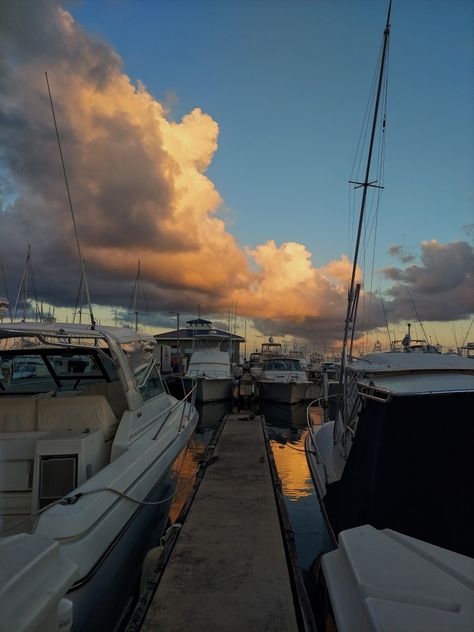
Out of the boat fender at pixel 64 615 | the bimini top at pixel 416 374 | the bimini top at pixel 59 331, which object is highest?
the bimini top at pixel 59 331

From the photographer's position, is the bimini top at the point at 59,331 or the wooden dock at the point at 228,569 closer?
the wooden dock at the point at 228,569

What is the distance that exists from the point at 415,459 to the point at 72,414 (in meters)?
3.73

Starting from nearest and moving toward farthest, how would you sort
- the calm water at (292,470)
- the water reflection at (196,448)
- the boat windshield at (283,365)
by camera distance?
the calm water at (292,470)
the water reflection at (196,448)
the boat windshield at (283,365)

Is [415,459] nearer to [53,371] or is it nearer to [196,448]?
[53,371]

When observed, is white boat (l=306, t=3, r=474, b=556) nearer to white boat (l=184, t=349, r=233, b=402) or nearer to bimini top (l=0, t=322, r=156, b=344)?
bimini top (l=0, t=322, r=156, b=344)

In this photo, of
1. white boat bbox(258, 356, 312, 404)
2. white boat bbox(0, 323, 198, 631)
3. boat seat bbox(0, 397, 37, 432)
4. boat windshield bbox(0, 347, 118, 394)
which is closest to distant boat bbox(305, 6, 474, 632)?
white boat bbox(0, 323, 198, 631)

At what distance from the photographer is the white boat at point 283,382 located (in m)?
22.8

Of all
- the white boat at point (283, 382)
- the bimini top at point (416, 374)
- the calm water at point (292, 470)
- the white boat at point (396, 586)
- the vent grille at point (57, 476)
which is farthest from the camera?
the white boat at point (283, 382)

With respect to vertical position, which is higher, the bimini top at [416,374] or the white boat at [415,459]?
the bimini top at [416,374]

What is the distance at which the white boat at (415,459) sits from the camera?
11.0 ft

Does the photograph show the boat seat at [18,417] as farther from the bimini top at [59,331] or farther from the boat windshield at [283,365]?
the boat windshield at [283,365]

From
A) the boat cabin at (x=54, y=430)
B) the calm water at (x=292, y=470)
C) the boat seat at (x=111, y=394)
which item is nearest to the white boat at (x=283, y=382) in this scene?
the calm water at (x=292, y=470)

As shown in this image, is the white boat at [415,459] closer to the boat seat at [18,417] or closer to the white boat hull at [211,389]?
the boat seat at [18,417]

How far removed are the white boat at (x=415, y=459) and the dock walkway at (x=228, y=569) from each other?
36.9 inches
